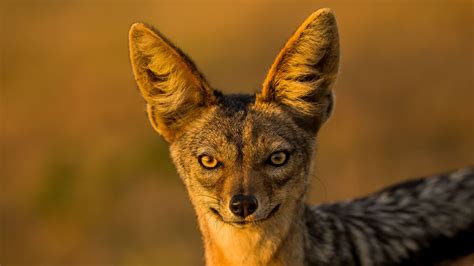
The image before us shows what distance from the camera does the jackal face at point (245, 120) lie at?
789 cm

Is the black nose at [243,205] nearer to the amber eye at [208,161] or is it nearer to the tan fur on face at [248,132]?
the tan fur on face at [248,132]

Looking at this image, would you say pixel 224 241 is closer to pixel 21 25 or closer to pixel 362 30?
pixel 362 30

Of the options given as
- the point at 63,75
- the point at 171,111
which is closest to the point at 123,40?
the point at 63,75

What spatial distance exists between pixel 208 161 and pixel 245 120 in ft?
1.36

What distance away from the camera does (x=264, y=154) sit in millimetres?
7957

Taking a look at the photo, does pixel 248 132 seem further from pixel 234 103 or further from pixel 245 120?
pixel 234 103

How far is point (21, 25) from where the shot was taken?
2086 cm

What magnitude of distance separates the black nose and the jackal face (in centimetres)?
1

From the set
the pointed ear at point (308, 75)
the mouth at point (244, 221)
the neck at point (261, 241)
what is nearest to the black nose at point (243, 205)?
the mouth at point (244, 221)

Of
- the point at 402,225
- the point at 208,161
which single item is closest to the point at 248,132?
the point at 208,161

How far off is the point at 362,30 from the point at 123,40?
4.46 m

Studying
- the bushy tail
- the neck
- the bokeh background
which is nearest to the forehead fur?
the neck

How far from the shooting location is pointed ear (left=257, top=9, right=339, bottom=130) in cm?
819

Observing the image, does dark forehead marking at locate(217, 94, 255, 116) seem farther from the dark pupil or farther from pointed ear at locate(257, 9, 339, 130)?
the dark pupil
